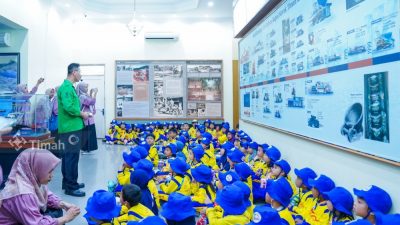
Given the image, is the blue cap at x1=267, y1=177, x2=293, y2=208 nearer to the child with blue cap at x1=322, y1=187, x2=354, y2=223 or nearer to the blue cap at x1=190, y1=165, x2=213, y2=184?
the child with blue cap at x1=322, y1=187, x2=354, y2=223

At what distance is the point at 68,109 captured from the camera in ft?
12.6

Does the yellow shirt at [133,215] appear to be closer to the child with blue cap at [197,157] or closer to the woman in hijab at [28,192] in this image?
the woman in hijab at [28,192]

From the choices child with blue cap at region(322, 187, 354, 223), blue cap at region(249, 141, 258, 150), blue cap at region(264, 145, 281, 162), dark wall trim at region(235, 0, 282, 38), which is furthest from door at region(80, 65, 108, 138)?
child with blue cap at region(322, 187, 354, 223)

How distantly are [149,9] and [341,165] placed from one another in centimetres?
782

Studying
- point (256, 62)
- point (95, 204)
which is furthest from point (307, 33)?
point (95, 204)

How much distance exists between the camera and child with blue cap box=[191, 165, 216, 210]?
3.44m

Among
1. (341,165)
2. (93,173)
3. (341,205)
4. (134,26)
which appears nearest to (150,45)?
(134,26)

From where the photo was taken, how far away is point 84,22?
9.84 metres

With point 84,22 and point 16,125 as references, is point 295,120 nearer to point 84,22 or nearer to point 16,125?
point 16,125

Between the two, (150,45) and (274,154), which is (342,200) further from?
(150,45)

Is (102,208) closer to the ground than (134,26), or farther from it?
closer to the ground

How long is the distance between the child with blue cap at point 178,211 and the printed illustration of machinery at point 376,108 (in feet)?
4.81

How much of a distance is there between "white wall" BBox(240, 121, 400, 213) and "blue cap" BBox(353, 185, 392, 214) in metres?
0.04

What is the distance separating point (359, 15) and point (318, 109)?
1.05 meters
